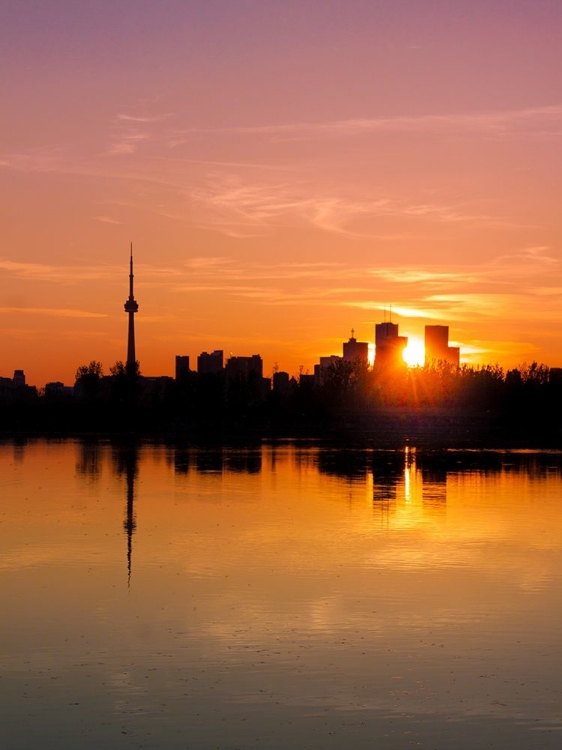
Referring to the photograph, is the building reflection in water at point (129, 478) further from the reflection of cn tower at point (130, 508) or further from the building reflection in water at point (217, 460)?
the building reflection in water at point (217, 460)

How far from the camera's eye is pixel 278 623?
84.0ft

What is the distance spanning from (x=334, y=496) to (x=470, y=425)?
141717 mm

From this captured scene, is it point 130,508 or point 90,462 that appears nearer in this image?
point 130,508

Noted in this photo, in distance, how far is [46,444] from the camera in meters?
118

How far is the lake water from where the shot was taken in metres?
18.4

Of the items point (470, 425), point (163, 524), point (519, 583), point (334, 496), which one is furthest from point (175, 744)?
point (470, 425)

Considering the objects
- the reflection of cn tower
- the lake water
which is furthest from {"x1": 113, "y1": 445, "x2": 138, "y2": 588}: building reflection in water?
the lake water

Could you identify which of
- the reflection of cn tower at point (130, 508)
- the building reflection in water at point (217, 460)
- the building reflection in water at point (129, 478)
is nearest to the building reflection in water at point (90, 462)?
the building reflection in water at point (129, 478)

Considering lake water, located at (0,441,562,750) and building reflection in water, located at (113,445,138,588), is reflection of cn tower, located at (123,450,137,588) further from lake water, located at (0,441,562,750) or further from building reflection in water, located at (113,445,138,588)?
lake water, located at (0,441,562,750)

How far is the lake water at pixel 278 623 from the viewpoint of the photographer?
18.4 m

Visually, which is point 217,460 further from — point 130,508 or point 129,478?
point 130,508

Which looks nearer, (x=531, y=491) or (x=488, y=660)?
(x=488, y=660)

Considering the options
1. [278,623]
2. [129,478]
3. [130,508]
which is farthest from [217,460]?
[278,623]

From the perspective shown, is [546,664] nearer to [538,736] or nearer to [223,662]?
[538,736]
